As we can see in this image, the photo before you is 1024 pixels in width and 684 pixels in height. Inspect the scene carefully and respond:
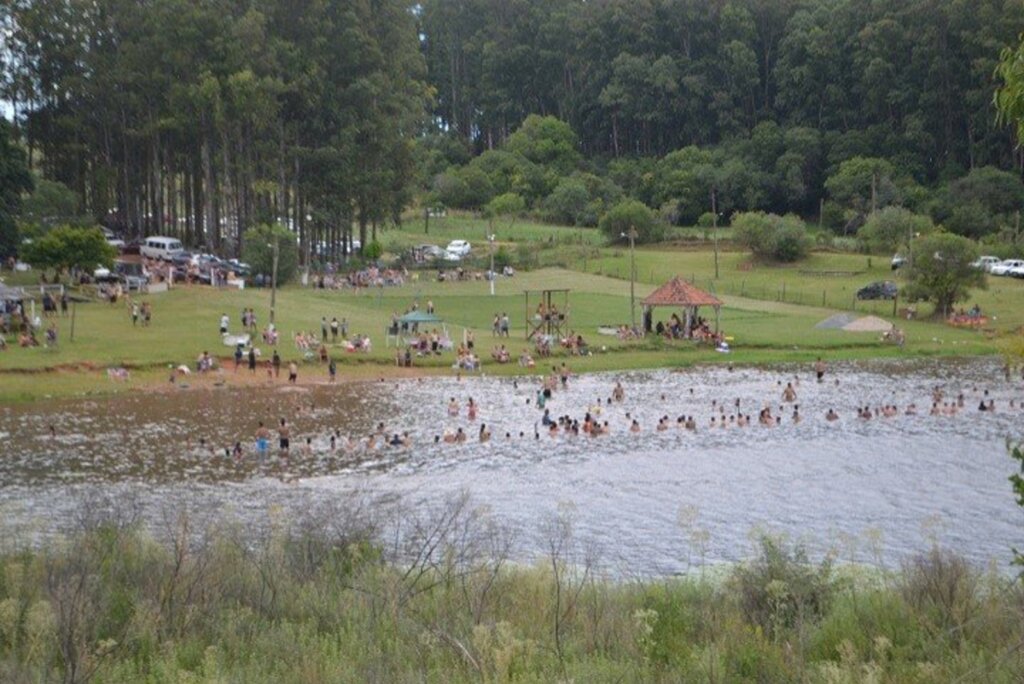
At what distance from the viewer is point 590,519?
31.1 metres

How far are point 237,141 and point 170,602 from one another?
64.8 m

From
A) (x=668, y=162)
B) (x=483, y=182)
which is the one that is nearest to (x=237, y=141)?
(x=483, y=182)

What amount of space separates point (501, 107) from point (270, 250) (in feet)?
238

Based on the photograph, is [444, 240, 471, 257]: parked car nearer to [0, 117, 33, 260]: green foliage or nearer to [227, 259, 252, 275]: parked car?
[227, 259, 252, 275]: parked car

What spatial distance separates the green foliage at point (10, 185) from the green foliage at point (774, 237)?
46.0 m

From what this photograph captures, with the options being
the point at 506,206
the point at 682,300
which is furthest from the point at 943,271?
the point at 506,206

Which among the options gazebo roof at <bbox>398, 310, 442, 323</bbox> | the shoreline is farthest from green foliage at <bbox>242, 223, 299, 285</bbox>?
the shoreline

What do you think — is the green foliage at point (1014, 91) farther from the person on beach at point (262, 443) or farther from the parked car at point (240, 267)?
the parked car at point (240, 267)

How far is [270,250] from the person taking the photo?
73.1 metres

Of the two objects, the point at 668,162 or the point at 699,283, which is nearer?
the point at 699,283

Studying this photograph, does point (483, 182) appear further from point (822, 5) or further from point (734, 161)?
point (822, 5)

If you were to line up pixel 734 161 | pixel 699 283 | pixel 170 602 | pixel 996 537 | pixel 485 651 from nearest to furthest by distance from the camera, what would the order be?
pixel 485 651, pixel 170 602, pixel 996 537, pixel 699 283, pixel 734 161

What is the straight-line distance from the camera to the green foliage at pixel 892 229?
88062 millimetres

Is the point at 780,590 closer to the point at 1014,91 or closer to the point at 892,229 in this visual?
the point at 1014,91
